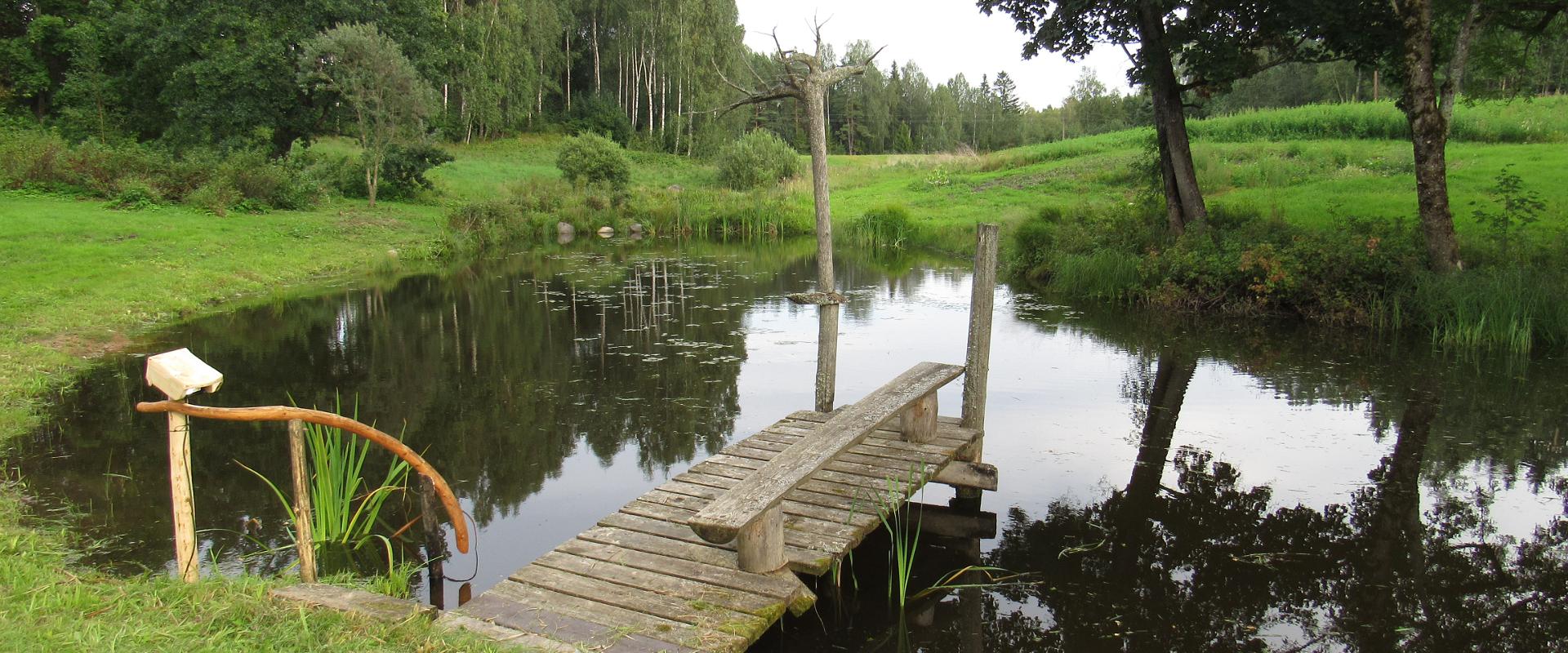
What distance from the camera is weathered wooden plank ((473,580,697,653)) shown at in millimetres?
4574

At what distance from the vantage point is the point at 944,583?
6148mm

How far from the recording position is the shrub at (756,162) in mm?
35969

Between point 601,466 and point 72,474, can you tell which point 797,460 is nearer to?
point 601,466

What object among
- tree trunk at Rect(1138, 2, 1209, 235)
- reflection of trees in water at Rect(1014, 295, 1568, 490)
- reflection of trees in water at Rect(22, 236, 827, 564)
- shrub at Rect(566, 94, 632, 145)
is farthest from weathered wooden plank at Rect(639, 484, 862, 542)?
shrub at Rect(566, 94, 632, 145)

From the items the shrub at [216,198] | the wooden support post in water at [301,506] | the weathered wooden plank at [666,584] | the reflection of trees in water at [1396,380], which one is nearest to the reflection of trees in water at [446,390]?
the wooden support post in water at [301,506]

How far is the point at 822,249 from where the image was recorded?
26.8 feet

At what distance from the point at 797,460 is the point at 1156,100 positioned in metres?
13.2

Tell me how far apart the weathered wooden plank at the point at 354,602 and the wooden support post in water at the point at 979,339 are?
4245 millimetres

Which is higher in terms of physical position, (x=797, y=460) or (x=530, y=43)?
(x=530, y=43)

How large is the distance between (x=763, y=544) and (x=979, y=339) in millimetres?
3141

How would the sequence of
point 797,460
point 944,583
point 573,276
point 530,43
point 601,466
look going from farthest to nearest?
point 530,43
point 573,276
point 601,466
point 944,583
point 797,460

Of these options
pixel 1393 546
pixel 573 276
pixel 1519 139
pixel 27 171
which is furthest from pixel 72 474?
pixel 1519 139

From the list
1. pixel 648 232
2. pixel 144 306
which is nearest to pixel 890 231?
pixel 648 232

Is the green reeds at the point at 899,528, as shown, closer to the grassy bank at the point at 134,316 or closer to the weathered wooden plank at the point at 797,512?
the weathered wooden plank at the point at 797,512
